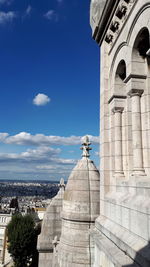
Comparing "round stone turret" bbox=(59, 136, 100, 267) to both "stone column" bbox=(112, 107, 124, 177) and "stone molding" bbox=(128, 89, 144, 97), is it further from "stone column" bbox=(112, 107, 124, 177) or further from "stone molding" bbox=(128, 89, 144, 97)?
"stone molding" bbox=(128, 89, 144, 97)

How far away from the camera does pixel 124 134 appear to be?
7.23 m

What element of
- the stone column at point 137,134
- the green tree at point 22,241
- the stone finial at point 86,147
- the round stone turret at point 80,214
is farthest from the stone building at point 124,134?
the green tree at point 22,241

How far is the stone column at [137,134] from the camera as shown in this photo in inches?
229

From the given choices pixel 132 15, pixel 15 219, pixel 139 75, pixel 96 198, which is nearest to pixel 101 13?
pixel 132 15

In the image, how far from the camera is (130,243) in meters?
5.15

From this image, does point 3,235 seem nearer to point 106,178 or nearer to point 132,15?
point 106,178

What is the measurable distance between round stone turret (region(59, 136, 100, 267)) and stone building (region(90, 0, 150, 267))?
1595 mm

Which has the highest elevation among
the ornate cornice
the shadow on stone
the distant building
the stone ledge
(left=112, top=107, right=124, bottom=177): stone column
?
the ornate cornice

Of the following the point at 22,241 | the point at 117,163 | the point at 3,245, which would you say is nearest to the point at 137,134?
the point at 117,163

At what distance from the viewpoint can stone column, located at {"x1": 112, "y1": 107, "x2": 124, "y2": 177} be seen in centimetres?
713

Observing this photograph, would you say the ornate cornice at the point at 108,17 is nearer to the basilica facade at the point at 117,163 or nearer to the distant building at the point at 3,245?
the basilica facade at the point at 117,163

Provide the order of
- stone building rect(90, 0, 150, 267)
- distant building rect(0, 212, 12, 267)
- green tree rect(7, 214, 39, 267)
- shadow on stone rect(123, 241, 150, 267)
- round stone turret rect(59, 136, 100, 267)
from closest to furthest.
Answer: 1. shadow on stone rect(123, 241, 150, 267)
2. stone building rect(90, 0, 150, 267)
3. round stone turret rect(59, 136, 100, 267)
4. green tree rect(7, 214, 39, 267)
5. distant building rect(0, 212, 12, 267)

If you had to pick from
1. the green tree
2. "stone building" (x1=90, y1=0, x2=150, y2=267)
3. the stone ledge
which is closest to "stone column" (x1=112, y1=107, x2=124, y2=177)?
"stone building" (x1=90, y1=0, x2=150, y2=267)

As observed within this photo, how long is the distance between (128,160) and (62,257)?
5.11 metres
